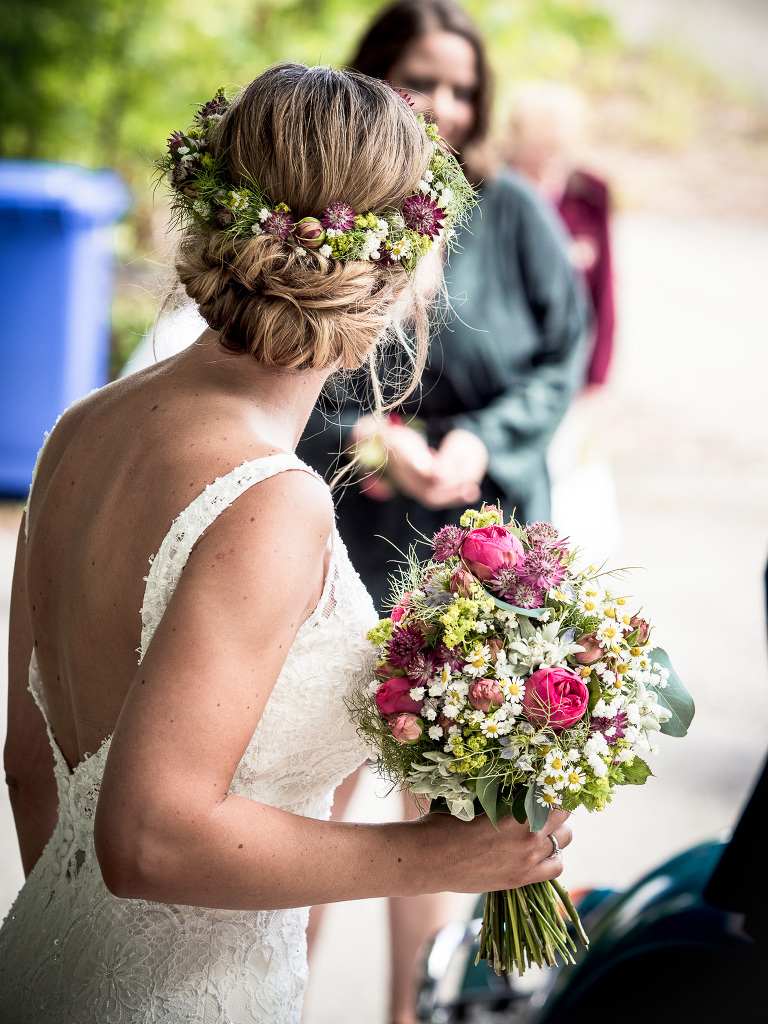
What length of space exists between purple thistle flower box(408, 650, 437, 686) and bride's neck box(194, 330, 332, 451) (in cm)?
36

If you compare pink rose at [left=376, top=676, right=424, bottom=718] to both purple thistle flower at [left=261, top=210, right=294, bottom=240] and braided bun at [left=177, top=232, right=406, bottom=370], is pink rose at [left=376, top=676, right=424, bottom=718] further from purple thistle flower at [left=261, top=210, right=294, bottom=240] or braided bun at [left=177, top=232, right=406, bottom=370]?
purple thistle flower at [left=261, top=210, right=294, bottom=240]

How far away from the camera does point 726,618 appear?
5926 mm

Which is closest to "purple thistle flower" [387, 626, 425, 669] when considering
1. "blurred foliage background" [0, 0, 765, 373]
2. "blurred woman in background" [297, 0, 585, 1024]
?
"blurred woman in background" [297, 0, 585, 1024]

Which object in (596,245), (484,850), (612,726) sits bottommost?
(596,245)

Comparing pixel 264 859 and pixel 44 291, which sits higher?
pixel 264 859

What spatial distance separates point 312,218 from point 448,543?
51 cm

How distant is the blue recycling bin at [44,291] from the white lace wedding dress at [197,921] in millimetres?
4710

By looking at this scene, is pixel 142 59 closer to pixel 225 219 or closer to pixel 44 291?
pixel 44 291

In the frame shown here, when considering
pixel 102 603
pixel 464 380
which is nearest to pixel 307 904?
pixel 102 603

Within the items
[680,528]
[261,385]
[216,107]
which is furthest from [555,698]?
[680,528]

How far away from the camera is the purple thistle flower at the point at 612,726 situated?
1.43 m

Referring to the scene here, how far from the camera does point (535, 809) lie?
143 centimetres

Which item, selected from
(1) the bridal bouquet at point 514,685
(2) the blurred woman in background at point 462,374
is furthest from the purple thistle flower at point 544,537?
(2) the blurred woman in background at point 462,374

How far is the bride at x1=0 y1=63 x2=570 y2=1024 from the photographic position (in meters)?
1.24
